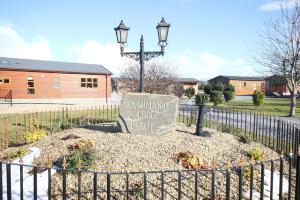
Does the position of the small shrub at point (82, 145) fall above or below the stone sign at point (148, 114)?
below

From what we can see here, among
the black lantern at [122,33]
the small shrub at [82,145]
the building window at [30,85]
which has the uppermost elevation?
the black lantern at [122,33]

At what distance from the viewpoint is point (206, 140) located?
8.98 m

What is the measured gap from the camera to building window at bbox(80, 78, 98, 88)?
34438 mm

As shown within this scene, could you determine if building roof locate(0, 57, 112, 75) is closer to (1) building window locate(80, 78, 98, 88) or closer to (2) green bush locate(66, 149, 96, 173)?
(1) building window locate(80, 78, 98, 88)

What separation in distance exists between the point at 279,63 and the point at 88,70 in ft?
68.4

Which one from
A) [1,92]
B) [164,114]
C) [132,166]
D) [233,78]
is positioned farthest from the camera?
[233,78]

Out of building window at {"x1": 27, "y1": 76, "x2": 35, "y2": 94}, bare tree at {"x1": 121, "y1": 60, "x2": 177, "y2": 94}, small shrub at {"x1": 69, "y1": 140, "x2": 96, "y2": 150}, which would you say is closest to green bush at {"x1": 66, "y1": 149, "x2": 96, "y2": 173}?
small shrub at {"x1": 69, "y1": 140, "x2": 96, "y2": 150}

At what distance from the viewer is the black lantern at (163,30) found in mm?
9913

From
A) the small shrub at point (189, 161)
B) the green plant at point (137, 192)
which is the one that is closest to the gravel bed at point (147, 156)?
the green plant at point (137, 192)

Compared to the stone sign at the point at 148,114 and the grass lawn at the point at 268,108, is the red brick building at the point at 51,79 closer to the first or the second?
the grass lawn at the point at 268,108

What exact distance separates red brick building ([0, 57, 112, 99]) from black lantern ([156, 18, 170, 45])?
23.7 meters

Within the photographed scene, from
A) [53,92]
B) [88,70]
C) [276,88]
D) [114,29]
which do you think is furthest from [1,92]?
[276,88]

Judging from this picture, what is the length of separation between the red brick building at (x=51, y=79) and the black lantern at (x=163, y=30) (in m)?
23.7

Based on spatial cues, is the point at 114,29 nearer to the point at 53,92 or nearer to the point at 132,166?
the point at 132,166
